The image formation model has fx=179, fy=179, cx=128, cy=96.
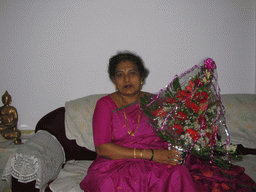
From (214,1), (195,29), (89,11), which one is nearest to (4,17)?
(89,11)

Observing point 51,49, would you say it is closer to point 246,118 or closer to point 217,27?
point 217,27

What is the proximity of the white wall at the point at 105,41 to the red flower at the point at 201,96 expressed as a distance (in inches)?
47.5

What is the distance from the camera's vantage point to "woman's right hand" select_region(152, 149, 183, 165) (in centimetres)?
115

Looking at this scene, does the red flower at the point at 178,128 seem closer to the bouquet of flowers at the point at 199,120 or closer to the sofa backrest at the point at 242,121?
the bouquet of flowers at the point at 199,120

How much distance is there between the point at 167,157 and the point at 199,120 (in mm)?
369

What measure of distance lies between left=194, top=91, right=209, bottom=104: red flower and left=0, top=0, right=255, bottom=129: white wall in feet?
3.96

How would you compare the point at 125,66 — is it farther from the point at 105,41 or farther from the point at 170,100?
the point at 105,41

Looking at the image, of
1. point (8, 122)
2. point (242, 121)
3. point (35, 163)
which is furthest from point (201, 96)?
point (8, 122)

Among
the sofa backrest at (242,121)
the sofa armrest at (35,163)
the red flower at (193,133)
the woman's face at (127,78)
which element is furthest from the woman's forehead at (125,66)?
the sofa backrest at (242,121)

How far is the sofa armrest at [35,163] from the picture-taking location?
123 cm

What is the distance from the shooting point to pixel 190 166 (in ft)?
3.83

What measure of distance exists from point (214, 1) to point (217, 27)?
30 centimetres

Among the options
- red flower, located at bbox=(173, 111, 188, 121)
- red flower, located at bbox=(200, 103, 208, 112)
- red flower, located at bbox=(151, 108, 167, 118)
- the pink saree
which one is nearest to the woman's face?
the pink saree

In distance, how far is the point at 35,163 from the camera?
4.24 ft
